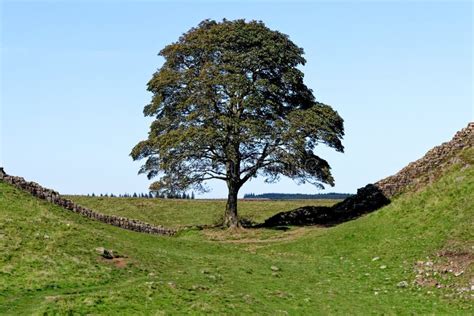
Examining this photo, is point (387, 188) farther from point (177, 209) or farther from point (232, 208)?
point (177, 209)

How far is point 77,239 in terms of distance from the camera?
38469mm

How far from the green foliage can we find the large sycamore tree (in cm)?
9

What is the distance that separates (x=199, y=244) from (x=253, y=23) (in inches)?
928

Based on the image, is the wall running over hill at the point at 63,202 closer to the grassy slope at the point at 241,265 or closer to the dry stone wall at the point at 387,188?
the grassy slope at the point at 241,265

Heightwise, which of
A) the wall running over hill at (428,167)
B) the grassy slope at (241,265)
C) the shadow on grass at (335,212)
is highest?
the wall running over hill at (428,167)

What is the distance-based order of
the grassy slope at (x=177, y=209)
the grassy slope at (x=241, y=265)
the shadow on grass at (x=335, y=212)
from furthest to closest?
the grassy slope at (x=177, y=209), the shadow on grass at (x=335, y=212), the grassy slope at (x=241, y=265)

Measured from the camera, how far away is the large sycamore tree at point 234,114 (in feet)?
187

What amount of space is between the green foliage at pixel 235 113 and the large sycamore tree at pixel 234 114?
93 mm

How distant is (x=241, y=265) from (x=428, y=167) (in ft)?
86.3

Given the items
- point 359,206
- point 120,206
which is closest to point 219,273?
point 359,206

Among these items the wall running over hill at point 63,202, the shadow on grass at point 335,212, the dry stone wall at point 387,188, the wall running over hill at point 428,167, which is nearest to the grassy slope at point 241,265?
the wall running over hill at point 63,202

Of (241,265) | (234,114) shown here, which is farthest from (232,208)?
(241,265)

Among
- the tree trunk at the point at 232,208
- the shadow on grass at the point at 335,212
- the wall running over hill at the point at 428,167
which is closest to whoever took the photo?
the wall running over hill at the point at 428,167

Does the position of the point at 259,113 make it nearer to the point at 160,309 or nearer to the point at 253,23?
the point at 253,23
